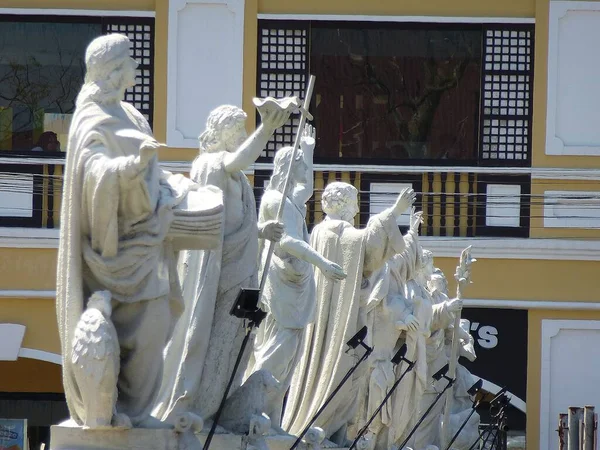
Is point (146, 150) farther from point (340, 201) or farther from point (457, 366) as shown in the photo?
point (457, 366)

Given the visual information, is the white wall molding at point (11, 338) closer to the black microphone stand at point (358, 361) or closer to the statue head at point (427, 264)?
the statue head at point (427, 264)

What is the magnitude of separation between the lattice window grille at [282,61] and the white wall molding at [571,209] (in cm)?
311

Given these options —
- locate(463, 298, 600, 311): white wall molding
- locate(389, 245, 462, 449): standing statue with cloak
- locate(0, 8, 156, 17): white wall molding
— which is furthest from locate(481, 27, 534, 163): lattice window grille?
locate(389, 245, 462, 449): standing statue with cloak

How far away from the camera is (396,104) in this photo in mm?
28594

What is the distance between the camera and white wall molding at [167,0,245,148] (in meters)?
27.9

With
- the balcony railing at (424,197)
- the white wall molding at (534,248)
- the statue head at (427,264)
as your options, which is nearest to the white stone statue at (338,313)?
the statue head at (427,264)

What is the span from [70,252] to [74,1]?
55.8 feet

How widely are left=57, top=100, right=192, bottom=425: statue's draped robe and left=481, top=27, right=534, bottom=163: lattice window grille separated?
16816 millimetres

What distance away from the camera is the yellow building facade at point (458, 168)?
2764 centimetres

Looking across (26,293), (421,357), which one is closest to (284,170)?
(421,357)

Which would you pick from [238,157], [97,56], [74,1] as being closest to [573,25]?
[74,1]

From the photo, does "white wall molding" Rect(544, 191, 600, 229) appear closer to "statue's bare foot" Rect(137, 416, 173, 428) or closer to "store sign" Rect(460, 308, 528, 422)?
"store sign" Rect(460, 308, 528, 422)

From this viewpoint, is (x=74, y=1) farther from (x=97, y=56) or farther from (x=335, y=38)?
(x=97, y=56)

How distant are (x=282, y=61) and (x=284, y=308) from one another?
13.1 m
